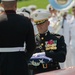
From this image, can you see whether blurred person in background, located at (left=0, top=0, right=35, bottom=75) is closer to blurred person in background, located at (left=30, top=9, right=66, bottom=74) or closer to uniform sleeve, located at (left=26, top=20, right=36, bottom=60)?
uniform sleeve, located at (left=26, top=20, right=36, bottom=60)

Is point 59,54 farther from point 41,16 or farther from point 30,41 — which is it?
point 41,16

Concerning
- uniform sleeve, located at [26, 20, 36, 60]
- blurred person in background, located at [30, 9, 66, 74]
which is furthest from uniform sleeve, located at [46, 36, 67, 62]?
uniform sleeve, located at [26, 20, 36, 60]

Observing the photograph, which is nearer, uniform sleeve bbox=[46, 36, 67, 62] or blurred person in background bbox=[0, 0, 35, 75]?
blurred person in background bbox=[0, 0, 35, 75]

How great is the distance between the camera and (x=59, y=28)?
32.6 ft

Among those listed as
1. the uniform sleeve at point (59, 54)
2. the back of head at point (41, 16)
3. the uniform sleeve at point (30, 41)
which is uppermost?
the back of head at point (41, 16)

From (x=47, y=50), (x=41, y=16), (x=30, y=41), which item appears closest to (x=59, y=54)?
(x=47, y=50)

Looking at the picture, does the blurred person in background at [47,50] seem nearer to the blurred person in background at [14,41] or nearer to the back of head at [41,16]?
the back of head at [41,16]

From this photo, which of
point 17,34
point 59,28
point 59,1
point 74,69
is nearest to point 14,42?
point 17,34

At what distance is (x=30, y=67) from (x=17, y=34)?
22.2 inches

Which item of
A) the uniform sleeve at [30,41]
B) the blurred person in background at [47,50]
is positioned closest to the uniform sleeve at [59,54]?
the blurred person in background at [47,50]

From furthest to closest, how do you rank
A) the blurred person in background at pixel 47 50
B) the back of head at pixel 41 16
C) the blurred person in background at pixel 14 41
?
1. the back of head at pixel 41 16
2. the blurred person in background at pixel 47 50
3. the blurred person in background at pixel 14 41

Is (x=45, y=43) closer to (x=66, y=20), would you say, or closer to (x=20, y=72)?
(x=20, y=72)

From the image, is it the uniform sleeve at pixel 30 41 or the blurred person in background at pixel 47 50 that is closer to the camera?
the uniform sleeve at pixel 30 41

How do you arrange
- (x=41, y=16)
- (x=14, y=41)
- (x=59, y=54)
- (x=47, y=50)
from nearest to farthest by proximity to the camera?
(x=14, y=41) < (x=59, y=54) < (x=47, y=50) < (x=41, y=16)
